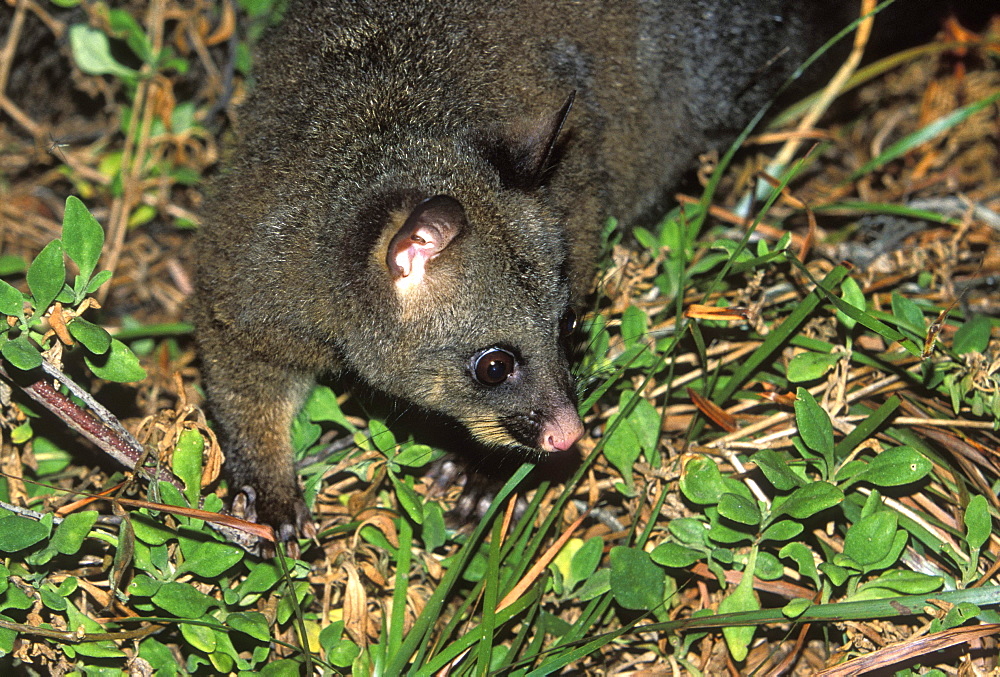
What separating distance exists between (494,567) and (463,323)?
36.7 inches

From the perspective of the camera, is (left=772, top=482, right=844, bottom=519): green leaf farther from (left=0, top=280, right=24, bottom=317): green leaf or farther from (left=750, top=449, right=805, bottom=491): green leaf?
(left=0, top=280, right=24, bottom=317): green leaf

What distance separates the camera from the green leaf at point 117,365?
3473mm

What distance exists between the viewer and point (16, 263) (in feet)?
15.6

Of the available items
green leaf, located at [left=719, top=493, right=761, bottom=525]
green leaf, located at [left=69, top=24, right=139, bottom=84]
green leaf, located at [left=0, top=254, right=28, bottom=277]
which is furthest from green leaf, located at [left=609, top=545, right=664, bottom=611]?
green leaf, located at [left=69, top=24, right=139, bottom=84]

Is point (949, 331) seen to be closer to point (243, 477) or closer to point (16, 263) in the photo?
point (243, 477)

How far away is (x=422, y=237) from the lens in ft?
10.6

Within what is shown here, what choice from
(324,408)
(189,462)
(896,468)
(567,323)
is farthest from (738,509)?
(189,462)

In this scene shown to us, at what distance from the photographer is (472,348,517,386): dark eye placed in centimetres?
345

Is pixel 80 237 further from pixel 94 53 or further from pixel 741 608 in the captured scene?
pixel 741 608

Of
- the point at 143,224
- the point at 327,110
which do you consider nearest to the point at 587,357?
the point at 327,110

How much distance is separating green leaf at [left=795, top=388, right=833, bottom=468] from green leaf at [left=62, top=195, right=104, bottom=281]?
2.71 metres

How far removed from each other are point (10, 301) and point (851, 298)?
3.31 meters

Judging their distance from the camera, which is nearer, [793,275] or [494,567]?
[494,567]

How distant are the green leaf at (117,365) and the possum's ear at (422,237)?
1063 millimetres
